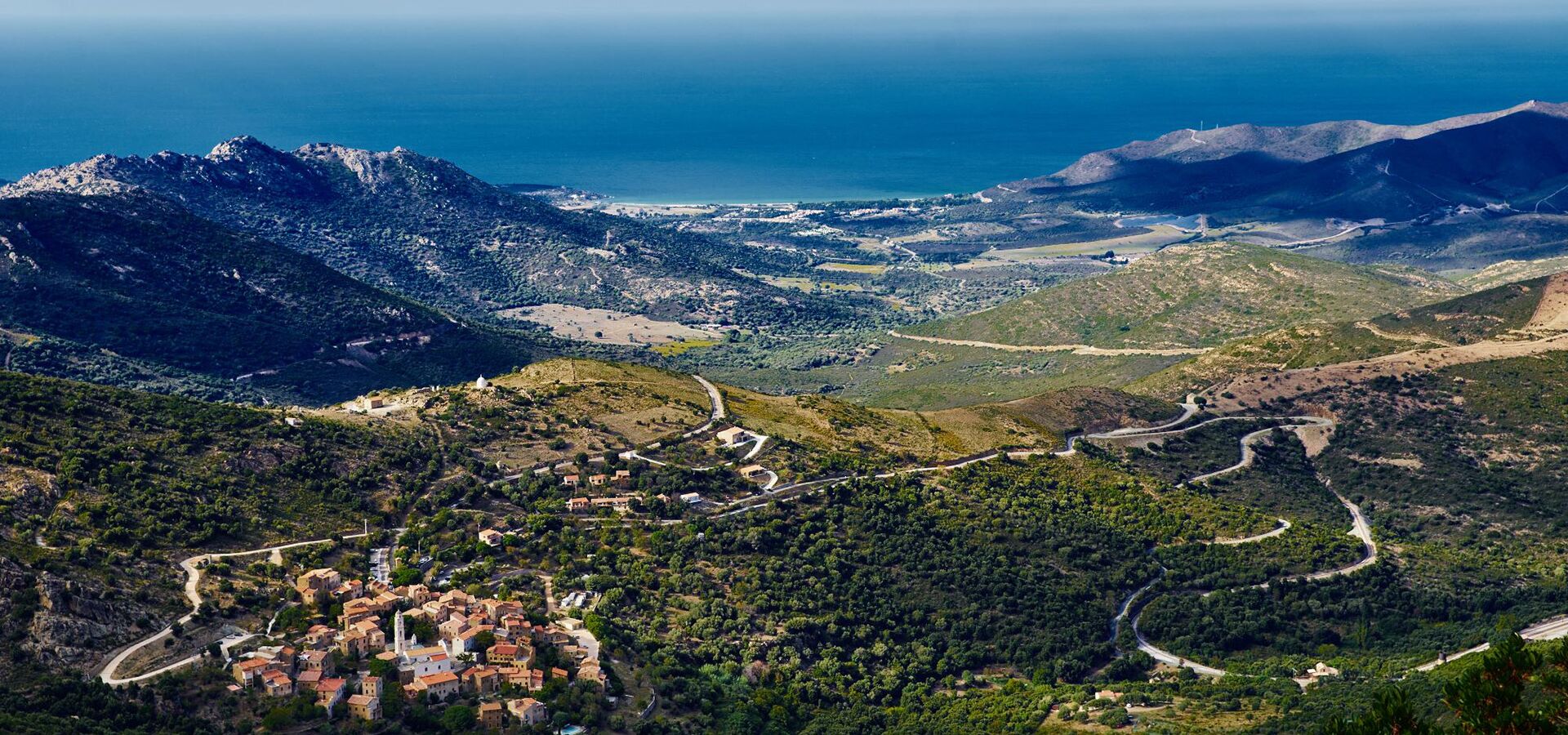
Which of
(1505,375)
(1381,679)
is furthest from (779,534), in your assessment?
(1505,375)

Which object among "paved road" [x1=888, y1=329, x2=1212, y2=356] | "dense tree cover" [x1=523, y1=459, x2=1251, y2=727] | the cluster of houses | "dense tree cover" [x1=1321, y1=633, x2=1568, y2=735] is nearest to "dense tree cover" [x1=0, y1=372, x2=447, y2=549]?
the cluster of houses

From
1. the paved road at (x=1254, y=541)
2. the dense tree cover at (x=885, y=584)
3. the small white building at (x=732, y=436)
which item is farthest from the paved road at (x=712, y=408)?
the paved road at (x=1254, y=541)

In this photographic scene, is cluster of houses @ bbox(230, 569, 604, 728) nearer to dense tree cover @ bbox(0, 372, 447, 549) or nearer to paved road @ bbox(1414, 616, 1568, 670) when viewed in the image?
dense tree cover @ bbox(0, 372, 447, 549)

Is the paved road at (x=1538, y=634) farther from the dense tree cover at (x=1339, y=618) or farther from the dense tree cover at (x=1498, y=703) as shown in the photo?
the dense tree cover at (x=1498, y=703)

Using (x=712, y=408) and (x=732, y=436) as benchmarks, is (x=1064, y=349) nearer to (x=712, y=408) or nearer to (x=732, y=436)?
(x=712, y=408)

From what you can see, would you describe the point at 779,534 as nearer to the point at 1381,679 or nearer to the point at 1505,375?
the point at 1381,679

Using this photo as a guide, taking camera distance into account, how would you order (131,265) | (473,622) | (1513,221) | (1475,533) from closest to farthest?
(473,622) → (1475,533) → (131,265) → (1513,221)
